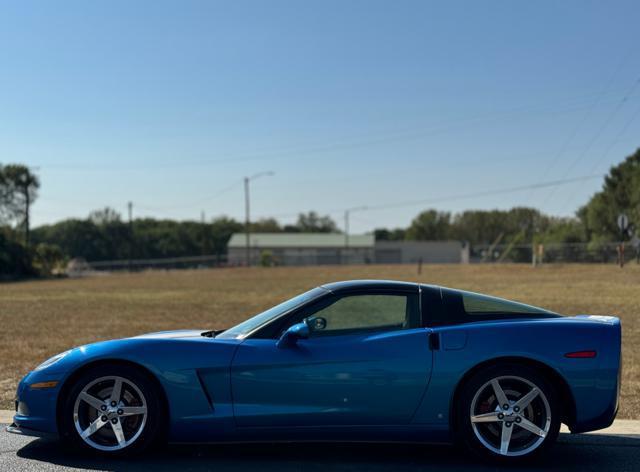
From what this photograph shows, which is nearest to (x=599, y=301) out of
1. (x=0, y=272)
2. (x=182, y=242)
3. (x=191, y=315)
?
(x=191, y=315)

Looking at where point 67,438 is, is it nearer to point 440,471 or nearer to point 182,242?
point 440,471

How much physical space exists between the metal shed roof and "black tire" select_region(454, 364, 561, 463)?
339 feet

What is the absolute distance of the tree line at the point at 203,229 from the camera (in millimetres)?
61750

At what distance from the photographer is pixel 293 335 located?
4.32 m

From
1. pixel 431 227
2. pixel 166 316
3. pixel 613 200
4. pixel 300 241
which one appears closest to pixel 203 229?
pixel 300 241

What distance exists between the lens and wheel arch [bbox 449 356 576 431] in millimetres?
4332

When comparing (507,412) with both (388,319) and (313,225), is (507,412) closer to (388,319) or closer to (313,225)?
(388,319)

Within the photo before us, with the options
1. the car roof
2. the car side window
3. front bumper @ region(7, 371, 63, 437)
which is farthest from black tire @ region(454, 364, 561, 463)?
front bumper @ region(7, 371, 63, 437)

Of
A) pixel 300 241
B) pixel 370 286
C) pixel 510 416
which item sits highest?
pixel 300 241

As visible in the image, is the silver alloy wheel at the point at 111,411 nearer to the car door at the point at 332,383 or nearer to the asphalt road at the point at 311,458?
the asphalt road at the point at 311,458

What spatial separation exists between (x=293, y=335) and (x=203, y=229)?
131 metres

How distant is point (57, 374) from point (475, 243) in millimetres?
142380

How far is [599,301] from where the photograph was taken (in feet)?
56.7

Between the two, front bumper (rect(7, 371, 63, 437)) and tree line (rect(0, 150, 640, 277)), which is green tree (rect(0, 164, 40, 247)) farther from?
front bumper (rect(7, 371, 63, 437))
